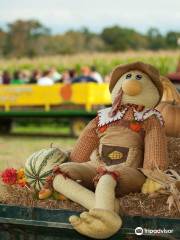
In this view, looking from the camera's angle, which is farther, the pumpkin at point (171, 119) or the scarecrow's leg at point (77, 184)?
the pumpkin at point (171, 119)

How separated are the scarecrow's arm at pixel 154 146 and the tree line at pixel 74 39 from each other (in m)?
44.4

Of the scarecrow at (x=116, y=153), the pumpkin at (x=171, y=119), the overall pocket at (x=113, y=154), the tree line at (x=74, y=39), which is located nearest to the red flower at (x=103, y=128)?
the scarecrow at (x=116, y=153)

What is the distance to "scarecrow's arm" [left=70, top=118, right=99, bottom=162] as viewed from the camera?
16.4 ft

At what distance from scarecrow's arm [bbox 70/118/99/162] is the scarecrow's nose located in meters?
0.29

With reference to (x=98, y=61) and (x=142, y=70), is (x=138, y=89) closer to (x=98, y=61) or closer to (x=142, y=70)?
(x=142, y=70)

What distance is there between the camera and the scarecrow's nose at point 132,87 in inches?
192

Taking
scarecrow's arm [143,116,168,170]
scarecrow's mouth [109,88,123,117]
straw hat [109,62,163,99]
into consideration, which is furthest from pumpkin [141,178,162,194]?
straw hat [109,62,163,99]

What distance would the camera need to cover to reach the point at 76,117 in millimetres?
17297

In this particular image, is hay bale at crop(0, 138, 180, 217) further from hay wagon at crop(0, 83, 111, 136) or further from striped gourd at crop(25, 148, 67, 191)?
hay wagon at crop(0, 83, 111, 136)

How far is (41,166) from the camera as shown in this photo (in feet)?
15.9

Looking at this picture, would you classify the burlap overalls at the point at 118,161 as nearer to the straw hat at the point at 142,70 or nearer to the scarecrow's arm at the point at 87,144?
the scarecrow's arm at the point at 87,144

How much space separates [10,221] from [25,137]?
43.4ft

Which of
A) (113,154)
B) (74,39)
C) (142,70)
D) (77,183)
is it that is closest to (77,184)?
(77,183)

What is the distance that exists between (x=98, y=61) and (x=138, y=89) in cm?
2420
